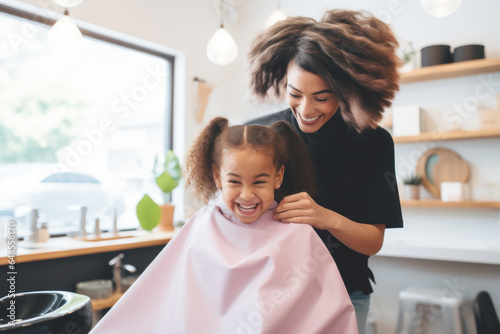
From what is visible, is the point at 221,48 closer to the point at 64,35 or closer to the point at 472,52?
the point at 64,35

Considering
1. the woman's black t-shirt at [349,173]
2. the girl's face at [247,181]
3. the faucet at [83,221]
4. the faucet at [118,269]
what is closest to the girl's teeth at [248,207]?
the girl's face at [247,181]

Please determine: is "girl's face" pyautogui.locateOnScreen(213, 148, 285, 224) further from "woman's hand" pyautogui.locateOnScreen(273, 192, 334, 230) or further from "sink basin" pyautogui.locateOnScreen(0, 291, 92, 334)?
"sink basin" pyautogui.locateOnScreen(0, 291, 92, 334)

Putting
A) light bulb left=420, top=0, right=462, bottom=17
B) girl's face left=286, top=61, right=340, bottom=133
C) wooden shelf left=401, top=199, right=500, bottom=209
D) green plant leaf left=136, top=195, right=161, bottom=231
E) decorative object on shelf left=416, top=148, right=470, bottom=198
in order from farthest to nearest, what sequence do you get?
decorative object on shelf left=416, top=148, right=470, bottom=198
green plant leaf left=136, top=195, right=161, bottom=231
wooden shelf left=401, top=199, right=500, bottom=209
light bulb left=420, top=0, right=462, bottom=17
girl's face left=286, top=61, right=340, bottom=133

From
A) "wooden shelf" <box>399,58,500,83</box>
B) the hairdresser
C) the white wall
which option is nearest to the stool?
the white wall

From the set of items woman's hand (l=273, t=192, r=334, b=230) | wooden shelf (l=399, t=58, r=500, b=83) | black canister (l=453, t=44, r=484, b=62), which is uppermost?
black canister (l=453, t=44, r=484, b=62)

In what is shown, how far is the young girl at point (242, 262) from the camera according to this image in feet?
3.24

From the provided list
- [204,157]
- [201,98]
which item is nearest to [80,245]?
[204,157]

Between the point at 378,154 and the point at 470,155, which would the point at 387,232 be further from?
the point at 378,154

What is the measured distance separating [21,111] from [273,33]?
1951 millimetres

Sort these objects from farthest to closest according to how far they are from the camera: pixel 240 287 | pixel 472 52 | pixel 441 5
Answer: pixel 472 52, pixel 441 5, pixel 240 287

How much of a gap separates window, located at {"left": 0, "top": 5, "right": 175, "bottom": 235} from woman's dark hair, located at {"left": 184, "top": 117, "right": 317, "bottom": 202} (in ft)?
4.22

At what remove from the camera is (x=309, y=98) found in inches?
43.2

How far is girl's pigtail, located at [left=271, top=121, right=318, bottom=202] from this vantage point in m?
1.18

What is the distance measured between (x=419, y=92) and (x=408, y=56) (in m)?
0.29
